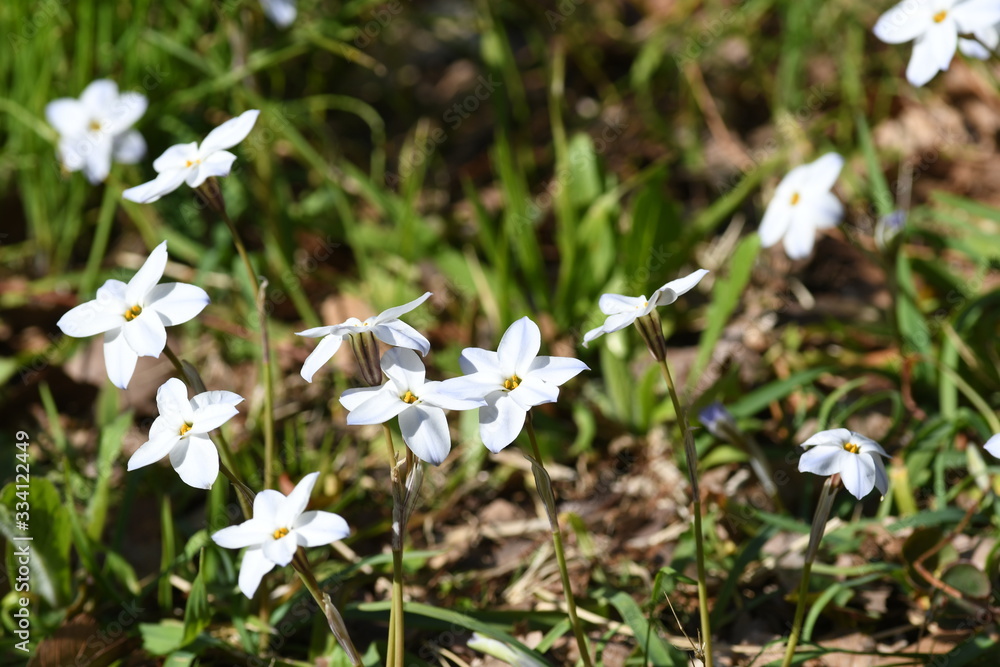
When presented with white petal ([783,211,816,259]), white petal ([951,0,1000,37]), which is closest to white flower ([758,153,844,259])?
white petal ([783,211,816,259])

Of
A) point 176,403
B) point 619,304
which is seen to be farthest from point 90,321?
point 619,304

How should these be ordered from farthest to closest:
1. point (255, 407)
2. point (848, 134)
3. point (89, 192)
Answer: point (848, 134)
point (89, 192)
point (255, 407)

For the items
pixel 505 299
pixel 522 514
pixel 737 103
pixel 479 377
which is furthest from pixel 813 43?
pixel 479 377

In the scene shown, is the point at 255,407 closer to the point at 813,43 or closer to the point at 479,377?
the point at 479,377

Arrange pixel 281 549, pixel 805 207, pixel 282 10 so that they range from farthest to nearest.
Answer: pixel 282 10
pixel 805 207
pixel 281 549

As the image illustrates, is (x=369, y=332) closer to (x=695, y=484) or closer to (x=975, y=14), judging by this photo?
(x=695, y=484)

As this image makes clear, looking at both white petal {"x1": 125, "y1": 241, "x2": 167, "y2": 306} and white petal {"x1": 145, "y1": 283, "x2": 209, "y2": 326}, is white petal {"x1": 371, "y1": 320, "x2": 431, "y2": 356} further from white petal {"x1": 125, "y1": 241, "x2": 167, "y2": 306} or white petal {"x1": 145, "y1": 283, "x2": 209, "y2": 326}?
white petal {"x1": 125, "y1": 241, "x2": 167, "y2": 306}
